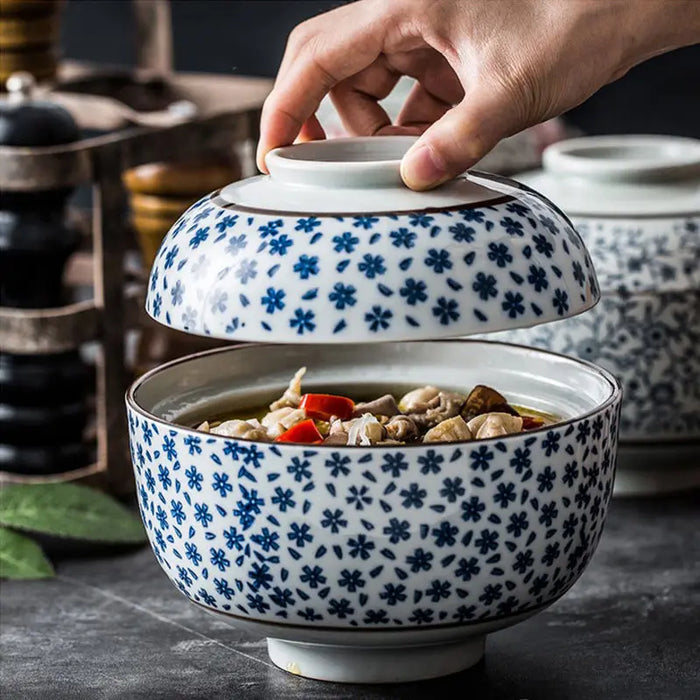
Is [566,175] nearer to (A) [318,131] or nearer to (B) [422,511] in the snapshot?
(A) [318,131]

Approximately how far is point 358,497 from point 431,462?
1.9 inches

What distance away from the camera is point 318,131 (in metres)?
1.13

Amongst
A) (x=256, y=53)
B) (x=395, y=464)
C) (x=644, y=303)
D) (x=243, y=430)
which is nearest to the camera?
(x=395, y=464)

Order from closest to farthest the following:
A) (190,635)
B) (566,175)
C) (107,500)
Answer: (190,635) → (107,500) → (566,175)

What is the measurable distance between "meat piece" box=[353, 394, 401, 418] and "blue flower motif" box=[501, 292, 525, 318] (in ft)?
0.56

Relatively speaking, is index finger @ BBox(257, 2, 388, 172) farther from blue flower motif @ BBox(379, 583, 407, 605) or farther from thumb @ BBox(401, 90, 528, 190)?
blue flower motif @ BBox(379, 583, 407, 605)

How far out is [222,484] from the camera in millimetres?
871

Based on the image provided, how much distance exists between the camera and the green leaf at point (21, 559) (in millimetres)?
1187

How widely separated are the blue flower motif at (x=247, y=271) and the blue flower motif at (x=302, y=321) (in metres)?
0.04

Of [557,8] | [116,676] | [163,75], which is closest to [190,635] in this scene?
[116,676]

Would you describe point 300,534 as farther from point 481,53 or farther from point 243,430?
point 481,53

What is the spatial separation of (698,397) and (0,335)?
65 cm

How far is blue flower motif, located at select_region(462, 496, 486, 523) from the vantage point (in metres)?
0.86

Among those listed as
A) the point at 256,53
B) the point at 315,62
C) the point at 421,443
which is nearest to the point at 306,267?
the point at 421,443
